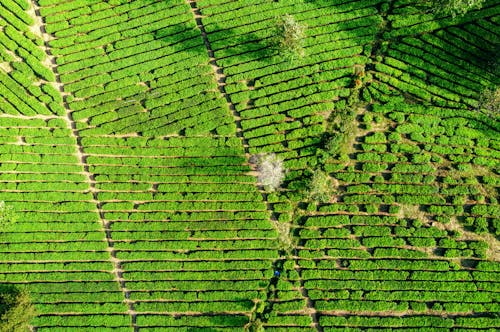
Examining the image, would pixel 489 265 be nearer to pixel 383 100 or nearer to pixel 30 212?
pixel 383 100

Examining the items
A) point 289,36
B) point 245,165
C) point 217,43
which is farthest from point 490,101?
point 217,43

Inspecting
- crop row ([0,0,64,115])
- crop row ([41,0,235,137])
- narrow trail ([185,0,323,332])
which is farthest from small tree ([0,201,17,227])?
narrow trail ([185,0,323,332])

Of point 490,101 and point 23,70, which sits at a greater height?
point 490,101

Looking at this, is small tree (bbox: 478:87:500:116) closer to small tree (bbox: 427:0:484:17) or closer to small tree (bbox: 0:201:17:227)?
small tree (bbox: 427:0:484:17)

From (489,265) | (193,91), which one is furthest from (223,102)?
(489,265)

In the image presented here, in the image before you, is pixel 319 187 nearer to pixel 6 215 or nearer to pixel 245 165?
pixel 245 165
